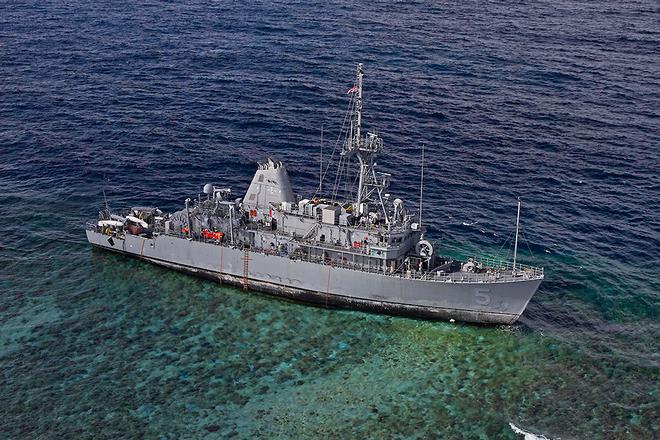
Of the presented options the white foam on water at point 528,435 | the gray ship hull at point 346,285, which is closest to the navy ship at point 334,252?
the gray ship hull at point 346,285

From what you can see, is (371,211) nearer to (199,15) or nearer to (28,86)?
(28,86)

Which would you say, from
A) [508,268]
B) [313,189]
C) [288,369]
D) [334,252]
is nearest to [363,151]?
[334,252]

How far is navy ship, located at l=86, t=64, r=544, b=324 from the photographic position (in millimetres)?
62250

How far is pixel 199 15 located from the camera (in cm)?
14225

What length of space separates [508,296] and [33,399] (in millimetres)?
37534

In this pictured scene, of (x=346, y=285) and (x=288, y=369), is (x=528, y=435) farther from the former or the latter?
(x=346, y=285)

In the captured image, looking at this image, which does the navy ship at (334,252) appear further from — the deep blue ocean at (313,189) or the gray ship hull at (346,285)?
the deep blue ocean at (313,189)

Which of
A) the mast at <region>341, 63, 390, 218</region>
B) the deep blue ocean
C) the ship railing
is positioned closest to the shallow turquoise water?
the deep blue ocean

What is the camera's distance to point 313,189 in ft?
276

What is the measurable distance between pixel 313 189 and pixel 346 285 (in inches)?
884

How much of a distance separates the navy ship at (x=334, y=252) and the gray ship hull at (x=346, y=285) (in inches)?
3.6

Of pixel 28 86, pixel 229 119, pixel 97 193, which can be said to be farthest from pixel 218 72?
pixel 97 193

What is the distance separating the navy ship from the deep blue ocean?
5.84 feet

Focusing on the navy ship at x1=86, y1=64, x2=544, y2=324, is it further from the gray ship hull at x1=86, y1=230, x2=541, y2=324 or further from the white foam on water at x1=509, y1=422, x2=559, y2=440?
the white foam on water at x1=509, y1=422, x2=559, y2=440
